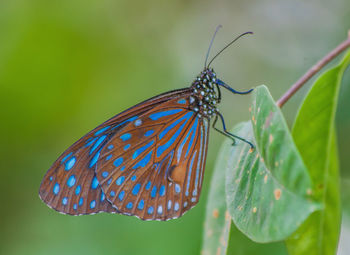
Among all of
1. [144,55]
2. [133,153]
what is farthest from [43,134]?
[133,153]

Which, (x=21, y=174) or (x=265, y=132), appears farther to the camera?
(x=21, y=174)

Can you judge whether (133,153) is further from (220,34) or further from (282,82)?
(220,34)

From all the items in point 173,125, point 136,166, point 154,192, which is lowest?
point 154,192

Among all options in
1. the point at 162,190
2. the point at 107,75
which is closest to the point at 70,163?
the point at 162,190

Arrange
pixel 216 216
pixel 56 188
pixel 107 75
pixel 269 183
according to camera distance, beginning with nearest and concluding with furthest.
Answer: pixel 269 183 < pixel 216 216 < pixel 56 188 < pixel 107 75

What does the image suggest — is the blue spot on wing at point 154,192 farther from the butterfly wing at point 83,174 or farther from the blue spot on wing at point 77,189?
the blue spot on wing at point 77,189

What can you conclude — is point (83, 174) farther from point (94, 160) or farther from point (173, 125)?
point (173, 125)

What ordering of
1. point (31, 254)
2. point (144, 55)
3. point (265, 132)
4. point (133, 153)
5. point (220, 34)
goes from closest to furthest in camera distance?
point (265, 132) → point (133, 153) → point (31, 254) → point (144, 55) → point (220, 34)

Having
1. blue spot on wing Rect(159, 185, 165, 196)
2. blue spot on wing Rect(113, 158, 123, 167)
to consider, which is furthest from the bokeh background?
blue spot on wing Rect(113, 158, 123, 167)
